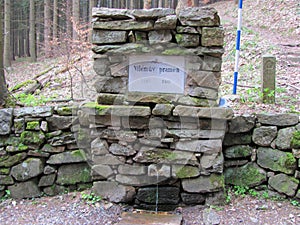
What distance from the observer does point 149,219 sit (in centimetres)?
340

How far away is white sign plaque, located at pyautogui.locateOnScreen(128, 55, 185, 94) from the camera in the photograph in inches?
137

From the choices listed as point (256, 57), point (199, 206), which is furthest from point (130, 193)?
point (256, 57)

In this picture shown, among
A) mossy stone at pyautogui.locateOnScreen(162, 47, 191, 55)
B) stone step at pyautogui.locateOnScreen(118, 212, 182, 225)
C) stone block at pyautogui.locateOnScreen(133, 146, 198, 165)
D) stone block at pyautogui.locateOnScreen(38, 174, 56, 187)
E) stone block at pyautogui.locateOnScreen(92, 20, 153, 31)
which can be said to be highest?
stone block at pyautogui.locateOnScreen(92, 20, 153, 31)

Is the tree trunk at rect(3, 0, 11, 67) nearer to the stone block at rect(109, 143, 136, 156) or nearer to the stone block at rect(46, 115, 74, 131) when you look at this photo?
the stone block at rect(46, 115, 74, 131)

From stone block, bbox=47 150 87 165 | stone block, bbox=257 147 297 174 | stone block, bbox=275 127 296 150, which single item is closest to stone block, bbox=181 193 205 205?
stone block, bbox=257 147 297 174

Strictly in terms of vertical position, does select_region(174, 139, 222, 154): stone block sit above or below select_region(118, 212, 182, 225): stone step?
above

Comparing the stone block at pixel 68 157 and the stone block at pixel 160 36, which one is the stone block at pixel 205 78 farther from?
the stone block at pixel 68 157

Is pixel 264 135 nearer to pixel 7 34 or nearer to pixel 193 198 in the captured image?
pixel 193 198

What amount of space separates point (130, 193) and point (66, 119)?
1278 millimetres

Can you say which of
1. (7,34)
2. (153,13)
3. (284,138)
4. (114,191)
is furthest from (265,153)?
(7,34)

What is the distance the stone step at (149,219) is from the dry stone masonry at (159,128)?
0.54 feet

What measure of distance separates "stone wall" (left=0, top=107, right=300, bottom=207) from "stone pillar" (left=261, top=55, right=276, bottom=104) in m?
0.78

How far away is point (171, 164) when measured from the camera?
11.7 ft

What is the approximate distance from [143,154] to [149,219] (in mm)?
742
